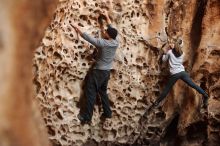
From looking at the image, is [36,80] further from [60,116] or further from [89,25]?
[89,25]

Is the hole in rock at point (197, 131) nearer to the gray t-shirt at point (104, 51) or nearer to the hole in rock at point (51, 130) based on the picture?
Result: the gray t-shirt at point (104, 51)

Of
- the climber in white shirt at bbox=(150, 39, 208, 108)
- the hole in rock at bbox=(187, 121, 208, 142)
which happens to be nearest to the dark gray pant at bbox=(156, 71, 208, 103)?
the climber in white shirt at bbox=(150, 39, 208, 108)

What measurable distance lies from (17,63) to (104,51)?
118 inches

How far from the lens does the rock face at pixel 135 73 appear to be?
6219mm

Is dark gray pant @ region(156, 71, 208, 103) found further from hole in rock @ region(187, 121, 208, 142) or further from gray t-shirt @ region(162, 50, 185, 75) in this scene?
hole in rock @ region(187, 121, 208, 142)

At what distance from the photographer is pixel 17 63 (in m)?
3.40

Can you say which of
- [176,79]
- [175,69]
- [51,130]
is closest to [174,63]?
[175,69]

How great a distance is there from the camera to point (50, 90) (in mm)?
6203

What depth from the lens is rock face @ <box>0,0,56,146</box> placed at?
3266mm

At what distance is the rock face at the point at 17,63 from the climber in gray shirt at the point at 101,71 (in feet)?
8.64

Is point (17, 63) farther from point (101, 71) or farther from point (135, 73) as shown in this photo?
point (135, 73)

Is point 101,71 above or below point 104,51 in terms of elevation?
below

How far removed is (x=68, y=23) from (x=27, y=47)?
2.72 m

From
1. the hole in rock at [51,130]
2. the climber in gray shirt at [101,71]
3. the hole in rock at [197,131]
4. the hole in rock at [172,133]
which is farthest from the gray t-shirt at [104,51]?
the hole in rock at [197,131]
